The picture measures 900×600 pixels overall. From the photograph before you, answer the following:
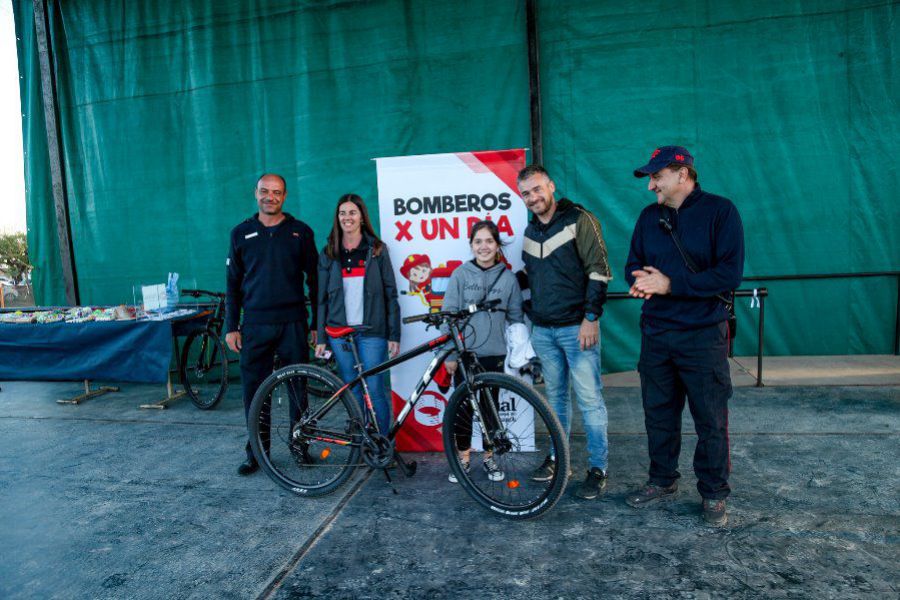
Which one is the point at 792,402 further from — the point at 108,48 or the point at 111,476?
the point at 108,48

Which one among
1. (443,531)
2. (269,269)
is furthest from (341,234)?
(443,531)

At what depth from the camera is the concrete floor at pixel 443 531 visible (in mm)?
2463

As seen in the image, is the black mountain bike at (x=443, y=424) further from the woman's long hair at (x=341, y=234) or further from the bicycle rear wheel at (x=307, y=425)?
the woman's long hair at (x=341, y=234)

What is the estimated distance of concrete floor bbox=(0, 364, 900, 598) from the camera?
246 cm

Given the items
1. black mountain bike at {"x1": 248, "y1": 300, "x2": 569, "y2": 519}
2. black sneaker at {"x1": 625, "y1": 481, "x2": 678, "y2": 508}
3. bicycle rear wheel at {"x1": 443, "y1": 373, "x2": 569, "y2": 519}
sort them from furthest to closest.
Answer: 1. black sneaker at {"x1": 625, "y1": 481, "x2": 678, "y2": 508}
2. black mountain bike at {"x1": 248, "y1": 300, "x2": 569, "y2": 519}
3. bicycle rear wheel at {"x1": 443, "y1": 373, "x2": 569, "y2": 519}

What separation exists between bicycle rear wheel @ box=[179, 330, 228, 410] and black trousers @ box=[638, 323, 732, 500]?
12.9 feet

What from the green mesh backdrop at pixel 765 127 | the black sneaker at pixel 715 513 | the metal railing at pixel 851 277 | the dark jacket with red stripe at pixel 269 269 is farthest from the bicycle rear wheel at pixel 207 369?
the metal railing at pixel 851 277

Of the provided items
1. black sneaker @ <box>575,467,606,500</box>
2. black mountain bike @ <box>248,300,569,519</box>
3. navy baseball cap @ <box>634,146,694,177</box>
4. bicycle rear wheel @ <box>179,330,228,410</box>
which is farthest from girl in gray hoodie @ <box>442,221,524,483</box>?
bicycle rear wheel @ <box>179,330,228,410</box>

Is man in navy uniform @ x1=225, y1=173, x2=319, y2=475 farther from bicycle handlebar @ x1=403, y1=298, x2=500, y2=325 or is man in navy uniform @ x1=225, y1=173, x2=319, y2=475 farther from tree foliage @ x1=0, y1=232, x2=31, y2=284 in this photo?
tree foliage @ x1=0, y1=232, x2=31, y2=284

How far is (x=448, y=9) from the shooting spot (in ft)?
19.1

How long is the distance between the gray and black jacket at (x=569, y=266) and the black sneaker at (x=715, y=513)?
110 centimetres

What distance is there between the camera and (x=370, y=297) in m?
3.56

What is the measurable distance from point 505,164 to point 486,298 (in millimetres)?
933

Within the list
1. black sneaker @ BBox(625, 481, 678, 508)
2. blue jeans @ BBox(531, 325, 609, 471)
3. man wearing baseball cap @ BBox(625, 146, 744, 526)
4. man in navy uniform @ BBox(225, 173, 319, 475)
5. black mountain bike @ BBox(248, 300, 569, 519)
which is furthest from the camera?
man in navy uniform @ BBox(225, 173, 319, 475)
